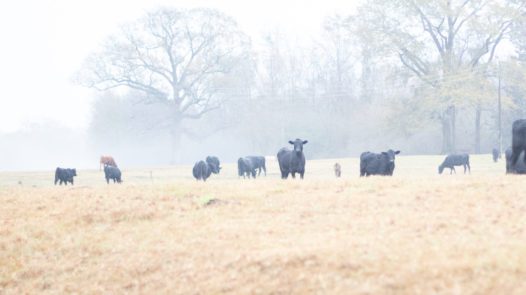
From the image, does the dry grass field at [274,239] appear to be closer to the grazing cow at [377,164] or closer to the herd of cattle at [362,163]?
the herd of cattle at [362,163]

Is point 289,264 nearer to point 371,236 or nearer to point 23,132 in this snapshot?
point 371,236

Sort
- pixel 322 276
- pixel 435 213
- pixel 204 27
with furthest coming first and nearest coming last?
pixel 204 27, pixel 435 213, pixel 322 276

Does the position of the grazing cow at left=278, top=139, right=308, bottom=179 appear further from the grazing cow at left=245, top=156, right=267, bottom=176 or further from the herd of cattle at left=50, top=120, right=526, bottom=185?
the grazing cow at left=245, top=156, right=267, bottom=176

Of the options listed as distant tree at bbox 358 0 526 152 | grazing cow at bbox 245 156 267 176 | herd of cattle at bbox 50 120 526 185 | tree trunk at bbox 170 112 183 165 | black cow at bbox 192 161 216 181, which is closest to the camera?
herd of cattle at bbox 50 120 526 185

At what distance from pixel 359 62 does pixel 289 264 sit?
217ft

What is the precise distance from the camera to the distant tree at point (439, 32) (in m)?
54.0

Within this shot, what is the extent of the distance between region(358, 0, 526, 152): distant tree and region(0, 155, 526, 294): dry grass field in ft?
129

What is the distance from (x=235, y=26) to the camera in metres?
67.4

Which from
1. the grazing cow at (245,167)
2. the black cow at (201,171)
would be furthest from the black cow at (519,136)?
the grazing cow at (245,167)

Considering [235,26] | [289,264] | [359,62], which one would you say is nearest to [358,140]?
[359,62]

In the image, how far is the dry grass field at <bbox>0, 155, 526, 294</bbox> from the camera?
30.5 feet

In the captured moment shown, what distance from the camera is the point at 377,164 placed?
24984mm

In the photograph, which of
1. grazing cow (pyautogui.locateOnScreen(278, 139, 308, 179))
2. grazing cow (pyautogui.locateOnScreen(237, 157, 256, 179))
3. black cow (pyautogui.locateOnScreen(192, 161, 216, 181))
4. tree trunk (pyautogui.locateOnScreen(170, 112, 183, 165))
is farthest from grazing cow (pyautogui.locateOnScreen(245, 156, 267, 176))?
tree trunk (pyautogui.locateOnScreen(170, 112, 183, 165))

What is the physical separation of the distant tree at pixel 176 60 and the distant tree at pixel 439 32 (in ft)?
49.9
